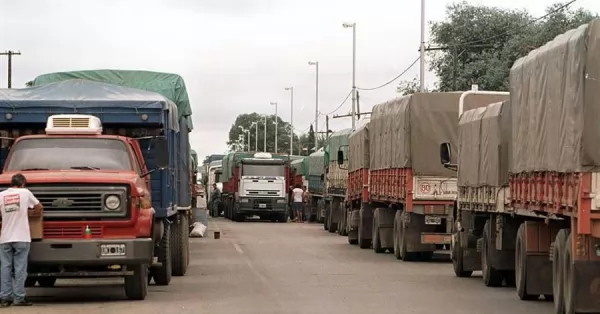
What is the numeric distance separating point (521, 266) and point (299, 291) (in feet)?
11.3

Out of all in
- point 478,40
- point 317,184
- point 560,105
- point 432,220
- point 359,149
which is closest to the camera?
point 560,105

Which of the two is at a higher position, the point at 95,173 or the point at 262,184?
the point at 262,184

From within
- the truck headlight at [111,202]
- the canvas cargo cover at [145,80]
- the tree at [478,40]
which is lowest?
the truck headlight at [111,202]

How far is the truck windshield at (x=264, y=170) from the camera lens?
2256 inches

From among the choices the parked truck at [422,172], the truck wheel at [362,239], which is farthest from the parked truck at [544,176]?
the truck wheel at [362,239]

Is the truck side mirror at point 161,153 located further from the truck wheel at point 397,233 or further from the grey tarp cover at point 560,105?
the truck wheel at point 397,233

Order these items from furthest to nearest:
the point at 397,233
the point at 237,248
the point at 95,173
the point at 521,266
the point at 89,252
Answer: the point at 237,248 → the point at 397,233 → the point at 521,266 → the point at 95,173 → the point at 89,252

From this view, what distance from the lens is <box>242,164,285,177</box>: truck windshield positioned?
5731cm

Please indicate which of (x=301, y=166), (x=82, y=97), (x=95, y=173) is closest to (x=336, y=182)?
(x=301, y=166)

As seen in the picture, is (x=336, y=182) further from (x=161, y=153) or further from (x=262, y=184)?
(x=161, y=153)

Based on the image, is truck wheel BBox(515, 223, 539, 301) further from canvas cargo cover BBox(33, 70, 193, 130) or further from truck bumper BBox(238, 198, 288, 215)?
truck bumper BBox(238, 198, 288, 215)

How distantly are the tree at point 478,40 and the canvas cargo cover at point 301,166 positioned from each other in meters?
9.01

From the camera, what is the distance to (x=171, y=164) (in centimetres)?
2053

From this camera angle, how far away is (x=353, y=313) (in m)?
15.6
